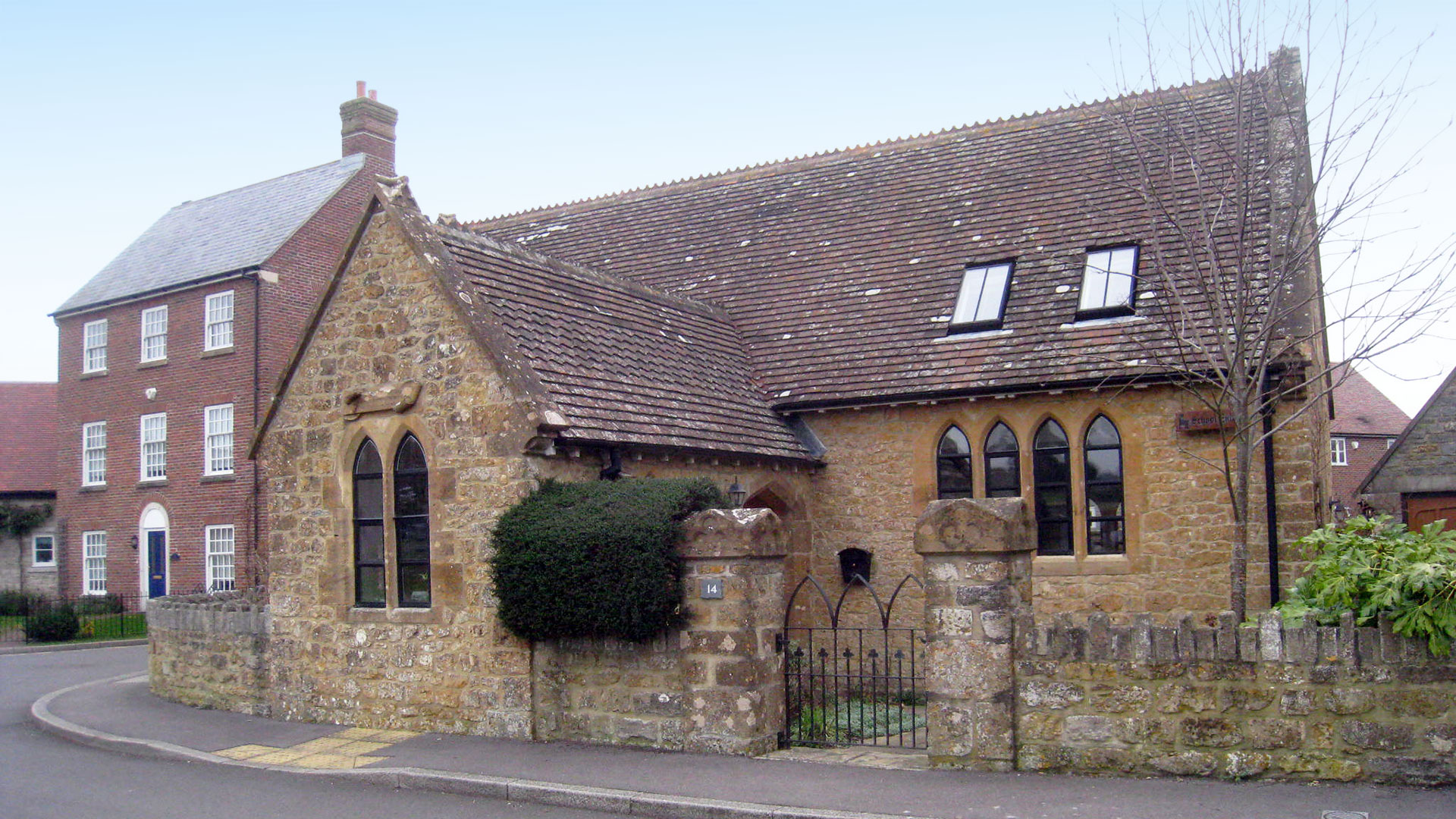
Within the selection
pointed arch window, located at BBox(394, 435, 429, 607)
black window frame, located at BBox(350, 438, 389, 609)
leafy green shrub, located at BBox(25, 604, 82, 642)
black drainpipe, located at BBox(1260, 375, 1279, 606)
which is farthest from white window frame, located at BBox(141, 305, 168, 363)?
black drainpipe, located at BBox(1260, 375, 1279, 606)

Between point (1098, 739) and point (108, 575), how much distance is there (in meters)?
30.0

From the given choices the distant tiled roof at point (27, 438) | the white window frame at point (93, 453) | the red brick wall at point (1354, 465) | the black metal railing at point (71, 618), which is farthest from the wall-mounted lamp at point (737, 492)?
the red brick wall at point (1354, 465)

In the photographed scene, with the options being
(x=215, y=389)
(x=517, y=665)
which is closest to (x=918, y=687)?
(x=517, y=665)

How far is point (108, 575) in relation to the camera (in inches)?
1241

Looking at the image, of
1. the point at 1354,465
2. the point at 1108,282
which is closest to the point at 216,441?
the point at 1108,282

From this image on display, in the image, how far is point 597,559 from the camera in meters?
10.1

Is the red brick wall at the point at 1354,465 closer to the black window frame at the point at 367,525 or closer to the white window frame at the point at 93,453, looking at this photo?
the black window frame at the point at 367,525

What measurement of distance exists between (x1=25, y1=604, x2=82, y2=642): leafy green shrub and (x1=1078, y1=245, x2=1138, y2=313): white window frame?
72.9 feet

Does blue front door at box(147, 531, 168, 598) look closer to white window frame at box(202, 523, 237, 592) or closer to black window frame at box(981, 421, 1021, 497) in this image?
white window frame at box(202, 523, 237, 592)

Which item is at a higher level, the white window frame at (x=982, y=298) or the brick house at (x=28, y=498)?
the white window frame at (x=982, y=298)

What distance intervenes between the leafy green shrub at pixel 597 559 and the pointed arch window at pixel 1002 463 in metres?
5.28

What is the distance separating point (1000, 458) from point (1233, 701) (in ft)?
21.7

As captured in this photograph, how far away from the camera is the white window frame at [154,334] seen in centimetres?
3100

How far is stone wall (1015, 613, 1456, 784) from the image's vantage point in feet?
26.1
